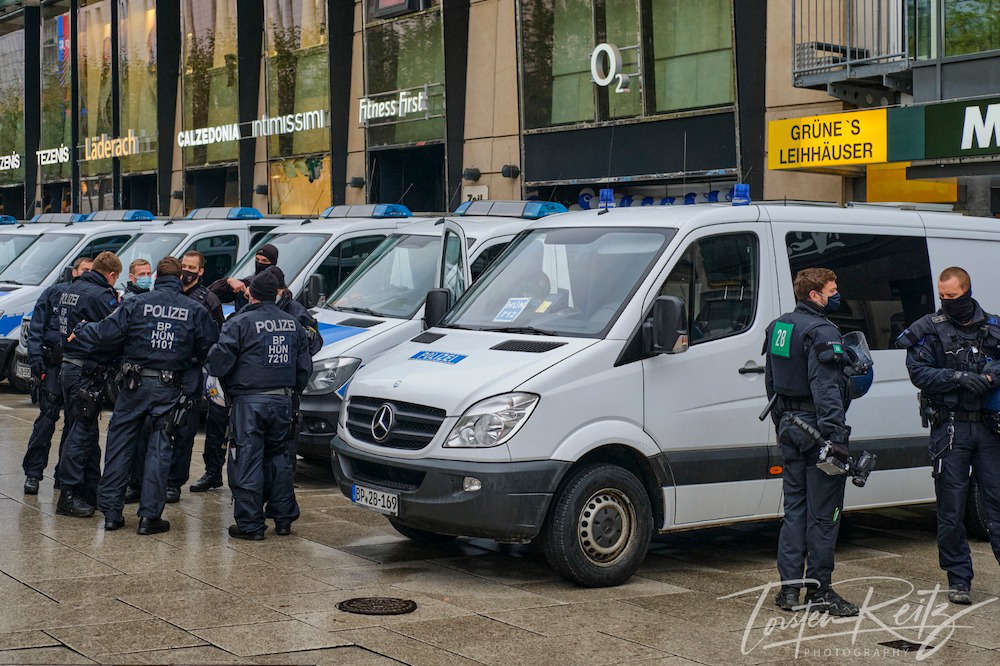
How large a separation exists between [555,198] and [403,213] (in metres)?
9.53

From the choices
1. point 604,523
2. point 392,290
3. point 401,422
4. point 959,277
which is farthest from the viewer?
point 392,290

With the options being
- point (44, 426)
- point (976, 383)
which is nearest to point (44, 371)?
point (44, 426)

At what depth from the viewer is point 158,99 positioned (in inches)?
1375

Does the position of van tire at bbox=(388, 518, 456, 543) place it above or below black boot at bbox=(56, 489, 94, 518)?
below

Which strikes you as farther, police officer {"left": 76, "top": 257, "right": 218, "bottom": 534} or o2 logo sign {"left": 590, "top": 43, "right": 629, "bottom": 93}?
o2 logo sign {"left": 590, "top": 43, "right": 629, "bottom": 93}

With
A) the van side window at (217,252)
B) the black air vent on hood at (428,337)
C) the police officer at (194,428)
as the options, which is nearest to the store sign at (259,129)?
the van side window at (217,252)

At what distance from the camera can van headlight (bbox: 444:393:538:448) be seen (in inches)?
280

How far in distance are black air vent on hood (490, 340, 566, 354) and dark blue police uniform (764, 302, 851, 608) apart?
3.87 ft

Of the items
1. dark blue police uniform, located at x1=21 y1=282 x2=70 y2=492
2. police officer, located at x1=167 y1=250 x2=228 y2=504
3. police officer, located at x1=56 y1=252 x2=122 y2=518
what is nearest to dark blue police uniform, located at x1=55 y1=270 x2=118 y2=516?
police officer, located at x1=56 y1=252 x2=122 y2=518

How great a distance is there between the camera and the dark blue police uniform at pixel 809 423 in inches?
266

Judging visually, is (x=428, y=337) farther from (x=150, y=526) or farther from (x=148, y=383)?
(x=150, y=526)

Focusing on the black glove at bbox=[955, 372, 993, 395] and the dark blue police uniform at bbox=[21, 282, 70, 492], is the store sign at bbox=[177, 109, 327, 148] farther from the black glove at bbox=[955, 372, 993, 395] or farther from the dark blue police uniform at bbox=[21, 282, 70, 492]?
the black glove at bbox=[955, 372, 993, 395]

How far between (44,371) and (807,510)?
565 centimetres

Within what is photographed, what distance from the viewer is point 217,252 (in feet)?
50.5
